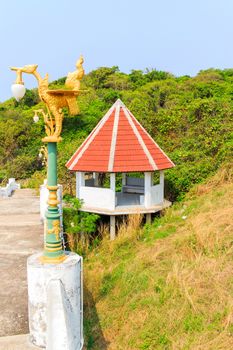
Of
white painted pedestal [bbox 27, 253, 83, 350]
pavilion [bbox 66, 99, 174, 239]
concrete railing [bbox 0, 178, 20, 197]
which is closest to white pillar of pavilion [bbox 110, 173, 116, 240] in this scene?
pavilion [bbox 66, 99, 174, 239]

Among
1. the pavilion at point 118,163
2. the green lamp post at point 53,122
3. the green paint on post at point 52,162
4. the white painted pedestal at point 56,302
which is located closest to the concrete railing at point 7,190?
the pavilion at point 118,163

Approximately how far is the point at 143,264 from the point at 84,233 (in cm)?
258

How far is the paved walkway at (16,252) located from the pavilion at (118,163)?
69.8 inches

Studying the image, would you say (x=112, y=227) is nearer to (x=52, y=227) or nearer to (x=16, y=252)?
(x=16, y=252)

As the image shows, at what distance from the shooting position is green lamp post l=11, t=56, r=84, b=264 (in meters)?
4.26

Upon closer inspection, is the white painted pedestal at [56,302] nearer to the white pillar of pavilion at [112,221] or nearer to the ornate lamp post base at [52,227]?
the ornate lamp post base at [52,227]

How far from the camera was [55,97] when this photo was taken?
14.1 ft

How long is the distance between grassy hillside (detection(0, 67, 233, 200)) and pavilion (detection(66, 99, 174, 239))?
217 cm

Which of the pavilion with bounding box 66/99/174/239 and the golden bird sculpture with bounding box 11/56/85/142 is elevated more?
the golden bird sculpture with bounding box 11/56/85/142

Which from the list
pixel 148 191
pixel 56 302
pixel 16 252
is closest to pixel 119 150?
pixel 148 191

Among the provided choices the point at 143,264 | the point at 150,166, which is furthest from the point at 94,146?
the point at 143,264

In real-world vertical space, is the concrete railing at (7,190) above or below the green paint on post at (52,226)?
below

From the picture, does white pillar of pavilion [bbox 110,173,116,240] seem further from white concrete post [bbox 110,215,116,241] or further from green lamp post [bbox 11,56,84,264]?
green lamp post [bbox 11,56,84,264]

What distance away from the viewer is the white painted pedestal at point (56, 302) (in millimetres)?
3553
